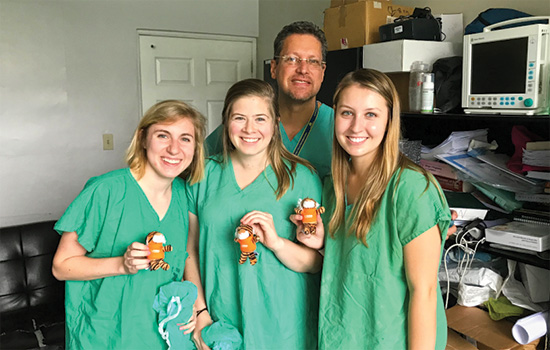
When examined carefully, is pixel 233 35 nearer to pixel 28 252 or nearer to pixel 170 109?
pixel 28 252

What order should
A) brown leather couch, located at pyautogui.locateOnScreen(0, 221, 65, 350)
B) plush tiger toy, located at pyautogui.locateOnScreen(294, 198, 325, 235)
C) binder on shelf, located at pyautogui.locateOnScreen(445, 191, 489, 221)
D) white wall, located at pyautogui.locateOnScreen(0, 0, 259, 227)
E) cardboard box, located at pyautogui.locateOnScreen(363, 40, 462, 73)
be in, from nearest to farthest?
plush tiger toy, located at pyautogui.locateOnScreen(294, 198, 325, 235), binder on shelf, located at pyautogui.locateOnScreen(445, 191, 489, 221), cardboard box, located at pyautogui.locateOnScreen(363, 40, 462, 73), brown leather couch, located at pyautogui.locateOnScreen(0, 221, 65, 350), white wall, located at pyautogui.locateOnScreen(0, 0, 259, 227)

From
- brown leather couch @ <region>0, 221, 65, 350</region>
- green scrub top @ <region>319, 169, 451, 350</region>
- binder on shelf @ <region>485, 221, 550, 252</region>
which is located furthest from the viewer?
brown leather couch @ <region>0, 221, 65, 350</region>

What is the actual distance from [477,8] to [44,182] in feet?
10.2

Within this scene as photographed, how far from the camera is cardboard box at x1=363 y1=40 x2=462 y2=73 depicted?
2.17 meters

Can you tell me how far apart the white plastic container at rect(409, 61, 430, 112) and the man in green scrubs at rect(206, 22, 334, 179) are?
48 centimetres

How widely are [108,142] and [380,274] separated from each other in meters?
3.02

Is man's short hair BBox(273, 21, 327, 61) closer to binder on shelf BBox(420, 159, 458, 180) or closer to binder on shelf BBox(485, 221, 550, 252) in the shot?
binder on shelf BBox(420, 159, 458, 180)

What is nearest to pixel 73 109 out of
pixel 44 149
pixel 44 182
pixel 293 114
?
pixel 44 149

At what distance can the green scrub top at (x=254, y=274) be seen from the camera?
4.73ft

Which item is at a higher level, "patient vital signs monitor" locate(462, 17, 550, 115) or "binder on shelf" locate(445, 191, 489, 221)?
"patient vital signs monitor" locate(462, 17, 550, 115)

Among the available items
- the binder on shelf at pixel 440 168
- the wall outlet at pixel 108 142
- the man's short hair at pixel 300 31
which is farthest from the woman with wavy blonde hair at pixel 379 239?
the wall outlet at pixel 108 142

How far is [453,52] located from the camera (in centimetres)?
226

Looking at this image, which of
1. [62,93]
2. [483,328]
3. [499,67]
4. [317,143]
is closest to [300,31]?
[317,143]

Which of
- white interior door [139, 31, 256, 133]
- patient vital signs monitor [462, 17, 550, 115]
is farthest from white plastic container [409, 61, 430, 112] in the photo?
white interior door [139, 31, 256, 133]
